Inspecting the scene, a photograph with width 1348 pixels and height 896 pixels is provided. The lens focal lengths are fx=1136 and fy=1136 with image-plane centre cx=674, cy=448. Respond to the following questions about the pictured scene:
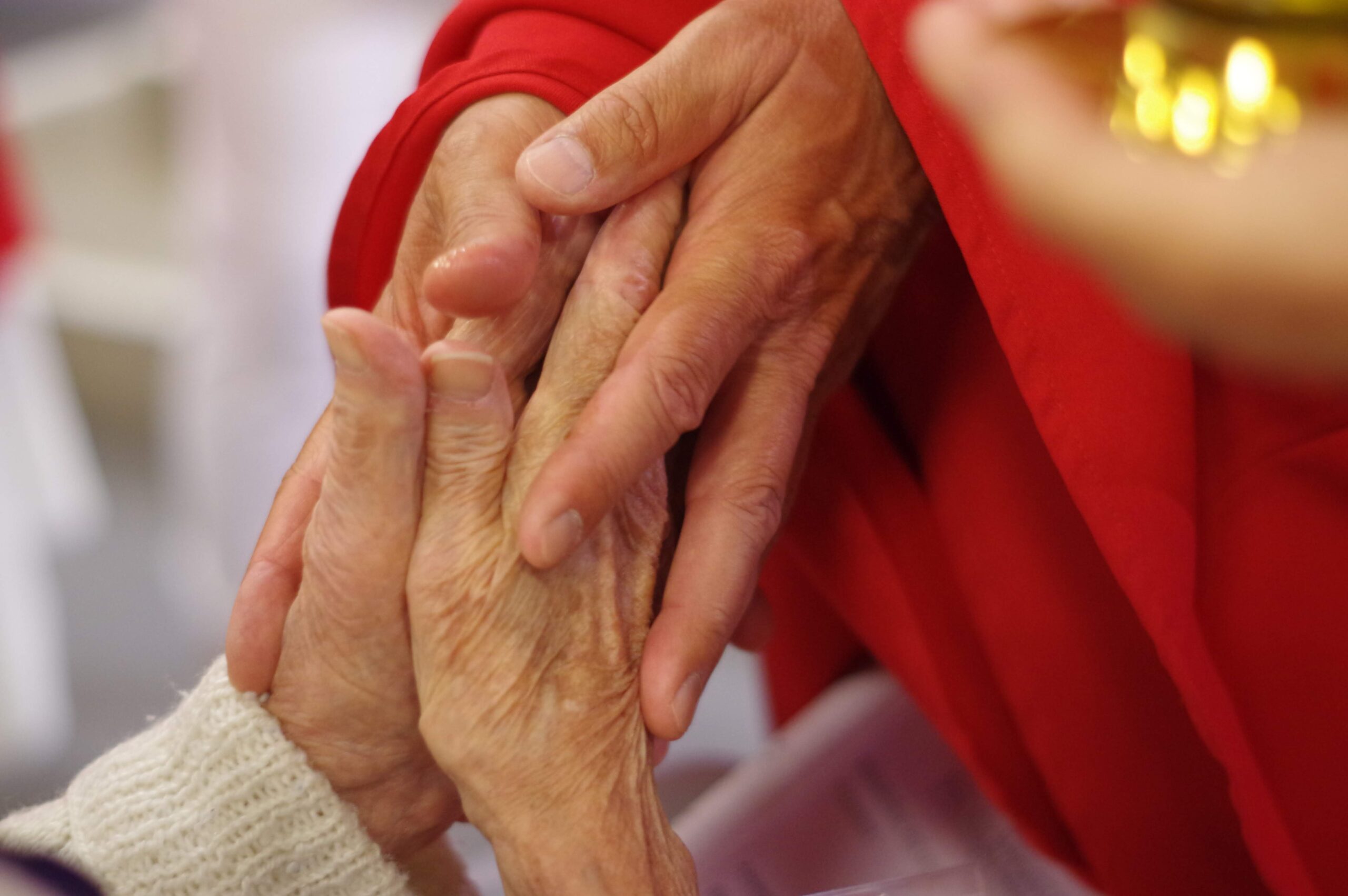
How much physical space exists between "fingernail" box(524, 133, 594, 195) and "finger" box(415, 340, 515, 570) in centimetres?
9

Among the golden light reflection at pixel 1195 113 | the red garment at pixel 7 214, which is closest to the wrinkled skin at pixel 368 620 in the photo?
the golden light reflection at pixel 1195 113

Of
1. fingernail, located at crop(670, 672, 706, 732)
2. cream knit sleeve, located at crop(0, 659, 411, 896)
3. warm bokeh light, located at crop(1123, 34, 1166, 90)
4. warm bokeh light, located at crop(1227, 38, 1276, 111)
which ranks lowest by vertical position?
cream knit sleeve, located at crop(0, 659, 411, 896)

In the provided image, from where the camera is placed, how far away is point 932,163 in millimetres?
589

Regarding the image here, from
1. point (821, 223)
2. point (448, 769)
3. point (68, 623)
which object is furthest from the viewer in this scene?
point (68, 623)

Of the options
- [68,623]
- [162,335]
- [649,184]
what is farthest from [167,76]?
[649,184]

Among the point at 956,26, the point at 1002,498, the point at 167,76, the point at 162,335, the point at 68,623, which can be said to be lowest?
the point at 68,623

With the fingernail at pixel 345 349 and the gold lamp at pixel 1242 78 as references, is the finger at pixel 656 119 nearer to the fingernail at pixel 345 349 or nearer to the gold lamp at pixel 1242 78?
the fingernail at pixel 345 349

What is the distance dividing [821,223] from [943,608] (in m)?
0.24

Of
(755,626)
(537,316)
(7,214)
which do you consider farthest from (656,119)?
(7,214)

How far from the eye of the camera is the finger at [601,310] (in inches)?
22.1

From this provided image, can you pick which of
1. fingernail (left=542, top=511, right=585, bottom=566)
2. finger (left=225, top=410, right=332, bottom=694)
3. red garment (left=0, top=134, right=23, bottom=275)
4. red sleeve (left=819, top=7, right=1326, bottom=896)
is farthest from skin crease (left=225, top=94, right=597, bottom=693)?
red garment (left=0, top=134, right=23, bottom=275)

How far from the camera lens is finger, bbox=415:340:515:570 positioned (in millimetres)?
508

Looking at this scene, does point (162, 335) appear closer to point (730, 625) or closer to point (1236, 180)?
point (730, 625)

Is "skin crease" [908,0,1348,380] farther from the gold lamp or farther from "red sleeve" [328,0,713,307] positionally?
"red sleeve" [328,0,713,307]
